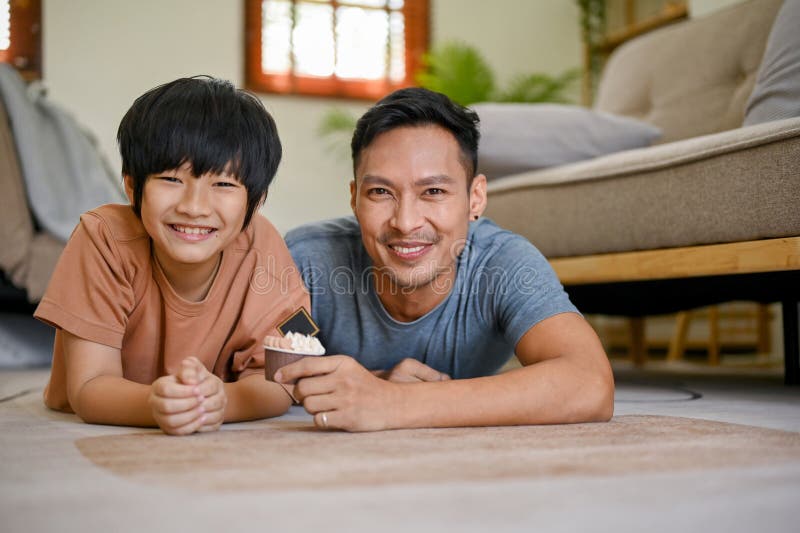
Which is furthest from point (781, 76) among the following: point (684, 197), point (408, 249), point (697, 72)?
point (408, 249)

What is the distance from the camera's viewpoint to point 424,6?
4879 mm

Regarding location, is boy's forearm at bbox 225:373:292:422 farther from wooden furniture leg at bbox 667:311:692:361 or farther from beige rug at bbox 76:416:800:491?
wooden furniture leg at bbox 667:311:692:361

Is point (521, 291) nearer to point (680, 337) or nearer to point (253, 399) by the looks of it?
point (253, 399)

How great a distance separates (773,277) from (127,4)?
3.87 metres

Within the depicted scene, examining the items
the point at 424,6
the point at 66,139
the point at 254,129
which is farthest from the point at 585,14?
the point at 254,129

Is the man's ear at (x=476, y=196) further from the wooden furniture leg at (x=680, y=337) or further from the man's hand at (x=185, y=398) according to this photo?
the wooden furniture leg at (x=680, y=337)

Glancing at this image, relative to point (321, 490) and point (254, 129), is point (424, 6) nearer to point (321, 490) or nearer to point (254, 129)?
point (254, 129)

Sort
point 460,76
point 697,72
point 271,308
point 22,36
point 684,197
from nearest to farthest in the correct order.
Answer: point 271,308, point 684,197, point 697,72, point 22,36, point 460,76

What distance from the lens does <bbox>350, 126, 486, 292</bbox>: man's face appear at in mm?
1339

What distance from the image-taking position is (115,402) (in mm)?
1122

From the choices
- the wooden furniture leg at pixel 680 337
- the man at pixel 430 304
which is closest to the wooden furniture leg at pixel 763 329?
the wooden furniture leg at pixel 680 337

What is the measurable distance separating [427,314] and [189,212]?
0.50 metres

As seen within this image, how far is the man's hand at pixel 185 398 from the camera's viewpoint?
993 mm

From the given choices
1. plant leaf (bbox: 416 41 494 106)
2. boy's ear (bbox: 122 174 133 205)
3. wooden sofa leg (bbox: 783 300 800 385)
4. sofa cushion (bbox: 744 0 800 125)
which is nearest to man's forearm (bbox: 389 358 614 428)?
boy's ear (bbox: 122 174 133 205)
